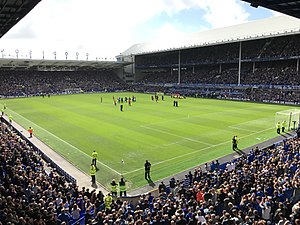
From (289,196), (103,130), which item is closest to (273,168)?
(289,196)

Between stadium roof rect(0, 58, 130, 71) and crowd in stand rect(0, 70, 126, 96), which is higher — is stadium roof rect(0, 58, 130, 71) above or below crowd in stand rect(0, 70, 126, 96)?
above

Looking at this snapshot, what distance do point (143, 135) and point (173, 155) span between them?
624 cm

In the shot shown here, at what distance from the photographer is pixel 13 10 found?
1449 cm

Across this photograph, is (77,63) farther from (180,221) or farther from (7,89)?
(180,221)

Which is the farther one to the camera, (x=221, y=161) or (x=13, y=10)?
(x=221, y=161)

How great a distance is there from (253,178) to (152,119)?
73.1ft

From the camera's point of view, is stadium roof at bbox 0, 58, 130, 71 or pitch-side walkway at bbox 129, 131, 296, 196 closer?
pitch-side walkway at bbox 129, 131, 296, 196

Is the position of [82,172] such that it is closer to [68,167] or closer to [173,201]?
[68,167]

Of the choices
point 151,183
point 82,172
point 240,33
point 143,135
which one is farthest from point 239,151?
point 240,33

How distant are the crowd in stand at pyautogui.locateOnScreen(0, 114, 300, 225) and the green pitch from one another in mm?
4428

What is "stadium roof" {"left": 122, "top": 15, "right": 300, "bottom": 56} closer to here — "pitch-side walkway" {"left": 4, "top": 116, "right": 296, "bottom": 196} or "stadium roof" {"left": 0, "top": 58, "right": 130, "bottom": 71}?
"stadium roof" {"left": 0, "top": 58, "right": 130, "bottom": 71}

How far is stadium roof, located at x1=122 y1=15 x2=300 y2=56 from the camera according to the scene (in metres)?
57.7

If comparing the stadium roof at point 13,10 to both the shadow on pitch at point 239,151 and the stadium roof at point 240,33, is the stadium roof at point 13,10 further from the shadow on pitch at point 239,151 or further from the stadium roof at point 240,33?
the stadium roof at point 240,33

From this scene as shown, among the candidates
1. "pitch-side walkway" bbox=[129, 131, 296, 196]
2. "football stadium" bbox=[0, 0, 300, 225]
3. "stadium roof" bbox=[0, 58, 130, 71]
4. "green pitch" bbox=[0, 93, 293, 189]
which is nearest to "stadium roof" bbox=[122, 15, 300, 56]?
"football stadium" bbox=[0, 0, 300, 225]
